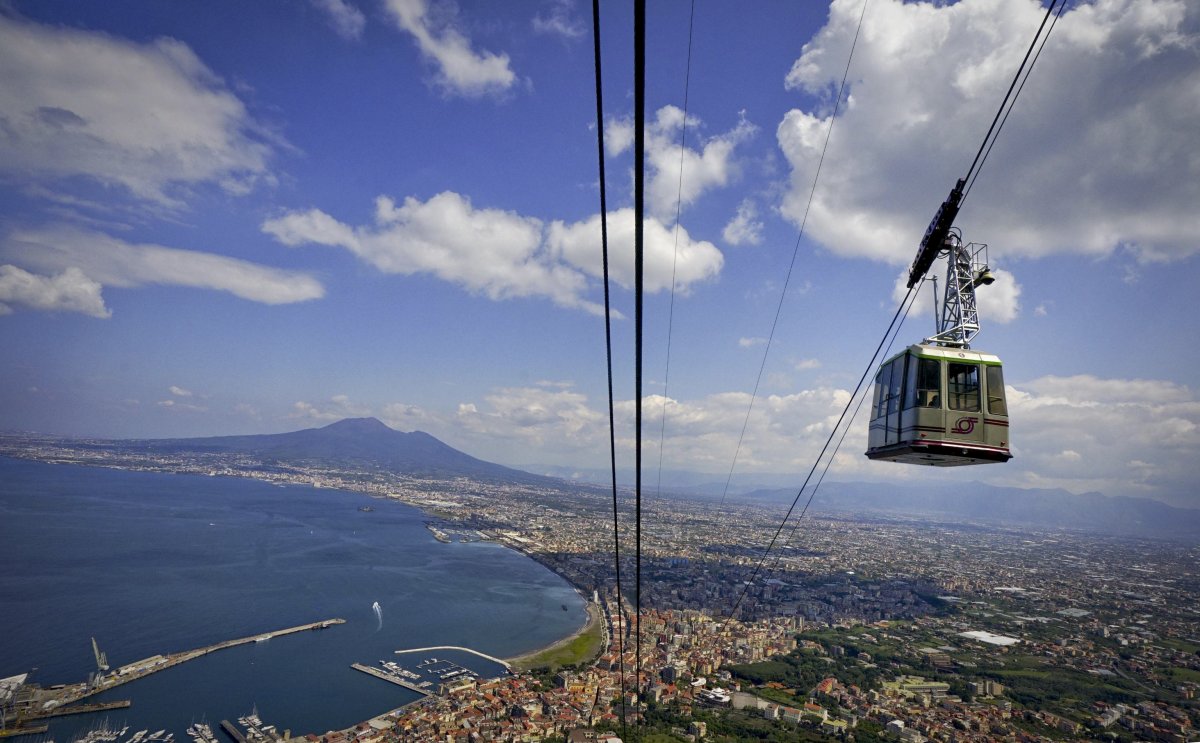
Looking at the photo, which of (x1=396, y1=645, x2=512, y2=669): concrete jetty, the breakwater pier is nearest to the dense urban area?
(x1=396, y1=645, x2=512, y2=669): concrete jetty

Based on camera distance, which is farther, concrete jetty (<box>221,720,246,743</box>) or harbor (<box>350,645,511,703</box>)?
harbor (<box>350,645,511,703</box>)

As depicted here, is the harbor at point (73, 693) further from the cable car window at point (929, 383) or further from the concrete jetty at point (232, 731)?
the cable car window at point (929, 383)

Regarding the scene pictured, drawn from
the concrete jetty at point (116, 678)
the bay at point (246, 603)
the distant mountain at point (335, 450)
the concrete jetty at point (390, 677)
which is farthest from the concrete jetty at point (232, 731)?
the distant mountain at point (335, 450)

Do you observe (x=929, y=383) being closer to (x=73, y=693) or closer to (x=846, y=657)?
(x=846, y=657)

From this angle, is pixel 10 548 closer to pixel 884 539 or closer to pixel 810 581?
pixel 810 581

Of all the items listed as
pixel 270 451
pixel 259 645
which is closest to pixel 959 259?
pixel 259 645

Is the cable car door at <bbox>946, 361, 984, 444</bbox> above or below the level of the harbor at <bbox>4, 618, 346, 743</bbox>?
above

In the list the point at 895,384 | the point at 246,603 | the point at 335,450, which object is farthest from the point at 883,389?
the point at 335,450

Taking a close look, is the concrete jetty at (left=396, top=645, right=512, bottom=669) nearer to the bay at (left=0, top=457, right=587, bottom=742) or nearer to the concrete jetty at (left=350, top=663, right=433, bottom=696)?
the bay at (left=0, top=457, right=587, bottom=742)
